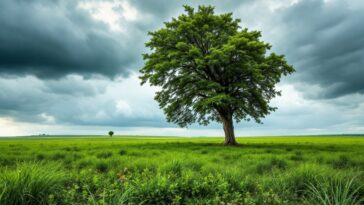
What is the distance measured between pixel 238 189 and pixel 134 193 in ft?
7.83

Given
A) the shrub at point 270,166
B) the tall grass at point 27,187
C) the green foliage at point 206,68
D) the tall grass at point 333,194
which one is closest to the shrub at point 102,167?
the tall grass at point 27,187

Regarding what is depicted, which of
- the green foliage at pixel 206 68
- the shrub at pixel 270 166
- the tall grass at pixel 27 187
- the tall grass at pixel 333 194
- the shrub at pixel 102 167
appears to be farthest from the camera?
the green foliage at pixel 206 68

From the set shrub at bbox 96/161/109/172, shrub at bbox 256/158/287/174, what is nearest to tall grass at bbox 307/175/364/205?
shrub at bbox 256/158/287/174

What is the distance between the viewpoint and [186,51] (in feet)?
81.2

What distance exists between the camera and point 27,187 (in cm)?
462

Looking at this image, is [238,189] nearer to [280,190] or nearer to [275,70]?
[280,190]

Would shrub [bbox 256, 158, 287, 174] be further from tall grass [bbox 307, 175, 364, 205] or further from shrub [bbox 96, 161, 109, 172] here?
shrub [bbox 96, 161, 109, 172]

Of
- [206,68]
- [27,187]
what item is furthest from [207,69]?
[27,187]

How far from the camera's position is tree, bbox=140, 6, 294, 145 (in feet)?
77.2

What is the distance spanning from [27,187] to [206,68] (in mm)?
22521

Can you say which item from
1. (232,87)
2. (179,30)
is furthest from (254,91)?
(179,30)

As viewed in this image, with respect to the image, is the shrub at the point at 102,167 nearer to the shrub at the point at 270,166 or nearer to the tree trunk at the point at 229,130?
the shrub at the point at 270,166

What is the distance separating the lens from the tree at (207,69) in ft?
77.2

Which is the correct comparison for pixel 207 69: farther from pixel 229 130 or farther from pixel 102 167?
pixel 102 167
